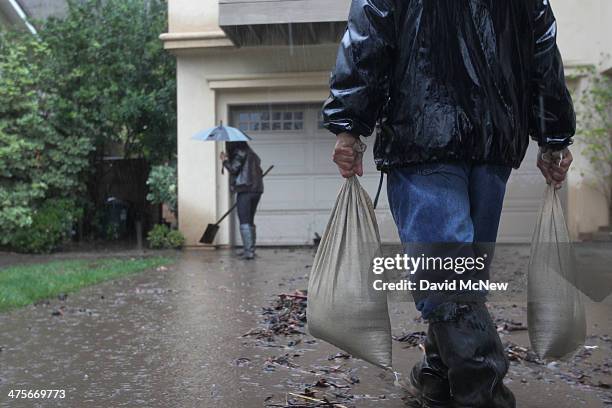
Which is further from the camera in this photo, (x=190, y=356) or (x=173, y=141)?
(x=173, y=141)

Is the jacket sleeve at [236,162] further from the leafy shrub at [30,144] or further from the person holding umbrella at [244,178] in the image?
the leafy shrub at [30,144]

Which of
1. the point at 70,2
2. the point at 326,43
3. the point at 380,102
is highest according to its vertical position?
the point at 70,2

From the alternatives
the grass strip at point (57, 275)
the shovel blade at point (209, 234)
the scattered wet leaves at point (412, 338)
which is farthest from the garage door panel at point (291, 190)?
the scattered wet leaves at point (412, 338)

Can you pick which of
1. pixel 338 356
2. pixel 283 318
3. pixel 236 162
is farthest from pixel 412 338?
pixel 236 162

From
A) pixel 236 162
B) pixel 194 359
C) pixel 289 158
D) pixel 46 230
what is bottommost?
pixel 194 359

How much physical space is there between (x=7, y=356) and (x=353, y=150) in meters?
2.53

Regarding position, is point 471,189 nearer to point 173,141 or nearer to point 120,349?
point 120,349

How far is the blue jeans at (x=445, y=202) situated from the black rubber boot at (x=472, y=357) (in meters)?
0.09

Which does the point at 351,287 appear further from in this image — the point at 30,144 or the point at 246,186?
the point at 30,144

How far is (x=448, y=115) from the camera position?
7.44ft

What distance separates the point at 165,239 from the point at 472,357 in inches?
356

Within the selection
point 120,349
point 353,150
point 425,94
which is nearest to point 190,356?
point 120,349

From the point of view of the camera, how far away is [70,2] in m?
11.9

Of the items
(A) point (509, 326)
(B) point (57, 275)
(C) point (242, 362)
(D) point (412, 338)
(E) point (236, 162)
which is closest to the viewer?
(C) point (242, 362)
